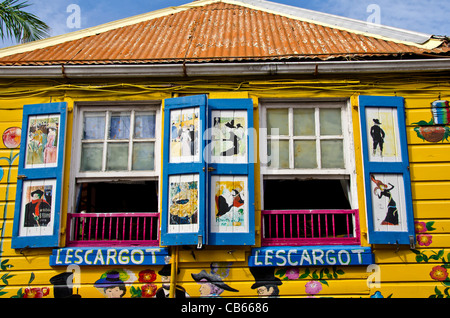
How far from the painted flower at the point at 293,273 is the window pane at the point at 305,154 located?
1.27 meters

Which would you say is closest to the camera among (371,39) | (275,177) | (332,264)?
(332,264)

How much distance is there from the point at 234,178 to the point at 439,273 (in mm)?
2685

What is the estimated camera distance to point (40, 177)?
4957 mm

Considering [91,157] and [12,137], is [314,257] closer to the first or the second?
[91,157]

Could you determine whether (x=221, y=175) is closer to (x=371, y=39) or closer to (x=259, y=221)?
(x=259, y=221)

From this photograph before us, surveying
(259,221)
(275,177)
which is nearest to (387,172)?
(275,177)

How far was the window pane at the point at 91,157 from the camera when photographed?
A: 5160 millimetres

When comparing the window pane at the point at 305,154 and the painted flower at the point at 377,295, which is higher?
the window pane at the point at 305,154

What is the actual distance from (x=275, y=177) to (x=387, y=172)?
4.43ft

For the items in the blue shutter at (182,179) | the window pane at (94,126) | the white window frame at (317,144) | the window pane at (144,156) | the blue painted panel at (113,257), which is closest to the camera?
the blue shutter at (182,179)

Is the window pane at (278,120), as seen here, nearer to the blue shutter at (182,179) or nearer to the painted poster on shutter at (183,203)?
the blue shutter at (182,179)

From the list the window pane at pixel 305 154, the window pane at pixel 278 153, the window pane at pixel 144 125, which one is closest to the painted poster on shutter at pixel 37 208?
the window pane at pixel 144 125

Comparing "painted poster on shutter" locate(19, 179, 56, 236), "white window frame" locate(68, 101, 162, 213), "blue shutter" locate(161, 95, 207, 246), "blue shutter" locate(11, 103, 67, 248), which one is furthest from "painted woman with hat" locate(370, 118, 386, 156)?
"painted poster on shutter" locate(19, 179, 56, 236)

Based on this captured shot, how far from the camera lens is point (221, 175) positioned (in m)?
4.83
